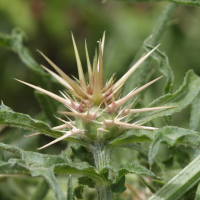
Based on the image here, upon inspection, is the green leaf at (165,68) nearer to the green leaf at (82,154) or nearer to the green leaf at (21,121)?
the green leaf at (82,154)

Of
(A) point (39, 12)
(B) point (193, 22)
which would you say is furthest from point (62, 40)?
(B) point (193, 22)

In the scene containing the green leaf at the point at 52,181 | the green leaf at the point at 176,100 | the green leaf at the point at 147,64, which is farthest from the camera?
the green leaf at the point at 147,64

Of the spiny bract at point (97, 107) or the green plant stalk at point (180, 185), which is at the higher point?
the spiny bract at point (97, 107)

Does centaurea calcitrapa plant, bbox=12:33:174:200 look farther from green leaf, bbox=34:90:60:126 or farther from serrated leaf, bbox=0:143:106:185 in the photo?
green leaf, bbox=34:90:60:126

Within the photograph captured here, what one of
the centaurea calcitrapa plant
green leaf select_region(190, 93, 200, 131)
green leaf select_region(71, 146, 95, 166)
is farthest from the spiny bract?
green leaf select_region(190, 93, 200, 131)

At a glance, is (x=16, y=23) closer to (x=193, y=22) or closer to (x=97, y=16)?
(x=97, y=16)

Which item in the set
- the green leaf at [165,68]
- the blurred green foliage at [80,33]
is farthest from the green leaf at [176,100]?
the blurred green foliage at [80,33]
